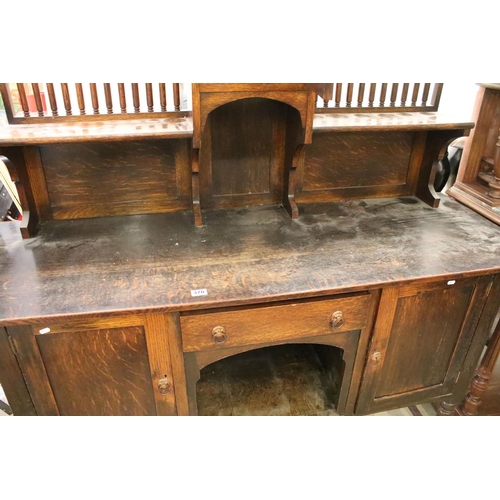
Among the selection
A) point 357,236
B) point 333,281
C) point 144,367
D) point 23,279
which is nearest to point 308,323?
point 333,281

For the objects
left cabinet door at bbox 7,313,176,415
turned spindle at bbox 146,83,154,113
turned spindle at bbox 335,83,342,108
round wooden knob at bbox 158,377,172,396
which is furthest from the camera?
turned spindle at bbox 335,83,342,108

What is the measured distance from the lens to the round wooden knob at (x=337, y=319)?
1.30m

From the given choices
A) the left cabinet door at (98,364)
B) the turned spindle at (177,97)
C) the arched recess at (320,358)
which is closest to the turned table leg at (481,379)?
the arched recess at (320,358)

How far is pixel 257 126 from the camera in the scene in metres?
1.55

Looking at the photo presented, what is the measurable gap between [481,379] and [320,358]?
65 cm

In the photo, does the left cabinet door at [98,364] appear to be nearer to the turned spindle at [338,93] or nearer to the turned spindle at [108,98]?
the turned spindle at [108,98]

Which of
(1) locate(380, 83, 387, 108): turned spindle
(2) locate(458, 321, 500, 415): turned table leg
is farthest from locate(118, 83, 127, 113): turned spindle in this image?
(2) locate(458, 321, 500, 415): turned table leg

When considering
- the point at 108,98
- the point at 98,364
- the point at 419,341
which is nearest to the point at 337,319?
the point at 419,341

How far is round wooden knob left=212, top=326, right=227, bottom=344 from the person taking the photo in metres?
1.22

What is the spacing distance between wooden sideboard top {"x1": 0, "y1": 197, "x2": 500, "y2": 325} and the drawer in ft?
0.26

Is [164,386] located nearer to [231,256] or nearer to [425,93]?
[231,256]

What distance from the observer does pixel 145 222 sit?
1.55 metres

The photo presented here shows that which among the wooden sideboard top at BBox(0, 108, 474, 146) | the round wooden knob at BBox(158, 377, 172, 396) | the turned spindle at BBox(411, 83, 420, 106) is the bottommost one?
the round wooden knob at BBox(158, 377, 172, 396)

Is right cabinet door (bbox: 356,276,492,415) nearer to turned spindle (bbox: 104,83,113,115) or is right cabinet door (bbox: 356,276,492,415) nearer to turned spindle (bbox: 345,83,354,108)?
turned spindle (bbox: 345,83,354,108)
